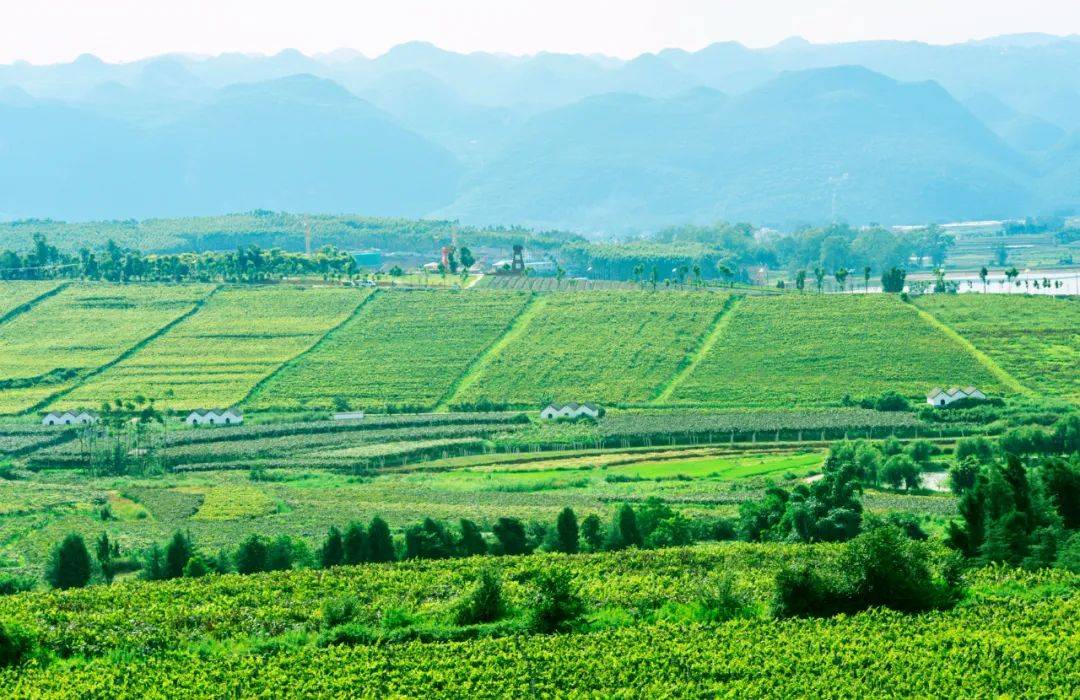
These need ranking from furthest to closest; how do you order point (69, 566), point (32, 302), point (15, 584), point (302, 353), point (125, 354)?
point (32, 302)
point (125, 354)
point (302, 353)
point (69, 566)
point (15, 584)

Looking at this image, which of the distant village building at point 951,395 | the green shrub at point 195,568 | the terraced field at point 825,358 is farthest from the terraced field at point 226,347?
the green shrub at point 195,568

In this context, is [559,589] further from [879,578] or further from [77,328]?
[77,328]

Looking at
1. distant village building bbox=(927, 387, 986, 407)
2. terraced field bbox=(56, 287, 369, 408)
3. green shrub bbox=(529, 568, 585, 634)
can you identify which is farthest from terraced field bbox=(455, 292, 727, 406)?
green shrub bbox=(529, 568, 585, 634)

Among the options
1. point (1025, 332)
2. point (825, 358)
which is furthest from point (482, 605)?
point (1025, 332)

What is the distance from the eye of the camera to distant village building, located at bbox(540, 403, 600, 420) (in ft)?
380

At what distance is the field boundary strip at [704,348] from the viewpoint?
405ft

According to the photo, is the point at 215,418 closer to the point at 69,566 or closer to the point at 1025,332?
the point at 69,566

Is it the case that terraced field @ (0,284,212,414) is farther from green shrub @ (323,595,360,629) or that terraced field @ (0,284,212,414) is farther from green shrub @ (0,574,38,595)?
green shrub @ (323,595,360,629)

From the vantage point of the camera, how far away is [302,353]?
13800cm

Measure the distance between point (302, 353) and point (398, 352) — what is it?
24.9ft

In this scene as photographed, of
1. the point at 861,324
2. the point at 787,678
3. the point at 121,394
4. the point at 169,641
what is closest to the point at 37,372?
the point at 121,394

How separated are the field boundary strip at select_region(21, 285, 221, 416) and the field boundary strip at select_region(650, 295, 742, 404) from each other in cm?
4330

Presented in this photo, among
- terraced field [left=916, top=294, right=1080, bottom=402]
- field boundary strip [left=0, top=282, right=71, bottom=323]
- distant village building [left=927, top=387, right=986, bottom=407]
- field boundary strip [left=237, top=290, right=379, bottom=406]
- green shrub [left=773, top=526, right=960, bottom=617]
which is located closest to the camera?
green shrub [left=773, top=526, right=960, bottom=617]

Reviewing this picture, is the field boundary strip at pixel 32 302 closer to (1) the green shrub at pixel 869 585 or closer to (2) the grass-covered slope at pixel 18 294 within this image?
(2) the grass-covered slope at pixel 18 294
